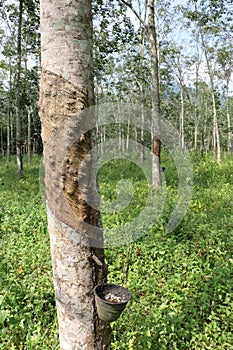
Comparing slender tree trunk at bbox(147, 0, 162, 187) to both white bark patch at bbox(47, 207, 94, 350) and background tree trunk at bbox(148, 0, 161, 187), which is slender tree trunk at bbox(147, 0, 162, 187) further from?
white bark patch at bbox(47, 207, 94, 350)

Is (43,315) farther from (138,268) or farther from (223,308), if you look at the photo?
(223,308)

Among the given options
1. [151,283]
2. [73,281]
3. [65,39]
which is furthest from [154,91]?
[73,281]

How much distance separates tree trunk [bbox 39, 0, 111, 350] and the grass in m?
0.48

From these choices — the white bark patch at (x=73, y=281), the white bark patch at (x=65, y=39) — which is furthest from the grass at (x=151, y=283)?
the white bark patch at (x=65, y=39)

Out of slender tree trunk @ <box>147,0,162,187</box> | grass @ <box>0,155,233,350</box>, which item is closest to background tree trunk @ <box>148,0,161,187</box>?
slender tree trunk @ <box>147,0,162,187</box>

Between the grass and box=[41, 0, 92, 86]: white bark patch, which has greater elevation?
box=[41, 0, 92, 86]: white bark patch

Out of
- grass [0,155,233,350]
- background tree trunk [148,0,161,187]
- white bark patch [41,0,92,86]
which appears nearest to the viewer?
white bark patch [41,0,92,86]

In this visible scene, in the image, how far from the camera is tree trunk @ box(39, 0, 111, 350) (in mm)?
1353

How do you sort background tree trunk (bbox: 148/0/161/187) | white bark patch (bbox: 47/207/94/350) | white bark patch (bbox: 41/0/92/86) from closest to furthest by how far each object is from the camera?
white bark patch (bbox: 41/0/92/86)
white bark patch (bbox: 47/207/94/350)
background tree trunk (bbox: 148/0/161/187)

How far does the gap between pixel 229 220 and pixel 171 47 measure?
1834 centimetres

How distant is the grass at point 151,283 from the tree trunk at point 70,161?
48cm

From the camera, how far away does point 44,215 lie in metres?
5.83

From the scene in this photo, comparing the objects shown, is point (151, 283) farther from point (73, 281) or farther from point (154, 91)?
point (154, 91)

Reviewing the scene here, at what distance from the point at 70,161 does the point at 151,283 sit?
2674mm
